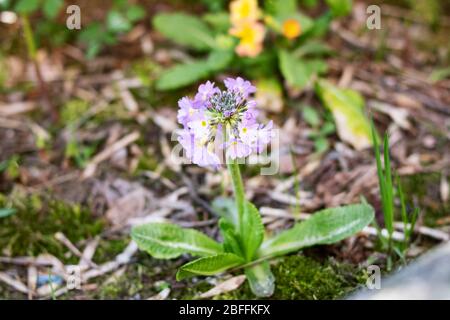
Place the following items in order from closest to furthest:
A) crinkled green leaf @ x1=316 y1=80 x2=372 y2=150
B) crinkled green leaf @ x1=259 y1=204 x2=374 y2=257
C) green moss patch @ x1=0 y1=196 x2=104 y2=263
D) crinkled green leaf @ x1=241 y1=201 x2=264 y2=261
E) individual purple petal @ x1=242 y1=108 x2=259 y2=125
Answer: individual purple petal @ x1=242 y1=108 x2=259 y2=125, crinkled green leaf @ x1=241 y1=201 x2=264 y2=261, crinkled green leaf @ x1=259 y1=204 x2=374 y2=257, green moss patch @ x1=0 y1=196 x2=104 y2=263, crinkled green leaf @ x1=316 y1=80 x2=372 y2=150

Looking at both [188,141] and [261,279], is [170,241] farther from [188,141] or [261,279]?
[188,141]

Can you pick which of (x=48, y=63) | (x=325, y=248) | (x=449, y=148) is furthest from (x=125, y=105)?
(x=449, y=148)

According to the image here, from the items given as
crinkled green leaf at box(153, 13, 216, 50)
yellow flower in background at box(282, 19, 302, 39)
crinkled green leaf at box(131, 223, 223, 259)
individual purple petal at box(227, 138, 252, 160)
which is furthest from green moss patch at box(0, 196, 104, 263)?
yellow flower in background at box(282, 19, 302, 39)

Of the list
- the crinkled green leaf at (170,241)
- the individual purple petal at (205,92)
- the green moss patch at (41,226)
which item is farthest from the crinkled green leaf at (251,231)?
the green moss patch at (41,226)

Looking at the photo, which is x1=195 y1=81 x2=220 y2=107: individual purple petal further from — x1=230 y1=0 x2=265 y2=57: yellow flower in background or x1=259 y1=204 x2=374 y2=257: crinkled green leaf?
x1=230 y1=0 x2=265 y2=57: yellow flower in background

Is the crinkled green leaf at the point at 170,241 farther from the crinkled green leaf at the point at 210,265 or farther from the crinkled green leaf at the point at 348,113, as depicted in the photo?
Answer: the crinkled green leaf at the point at 348,113

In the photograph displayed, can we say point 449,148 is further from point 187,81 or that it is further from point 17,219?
point 17,219
